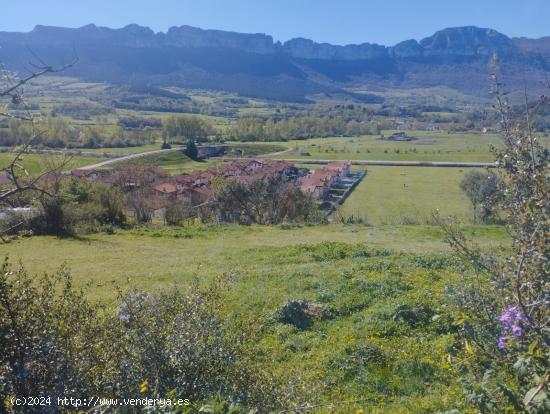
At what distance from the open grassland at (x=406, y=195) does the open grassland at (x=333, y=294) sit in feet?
77.5

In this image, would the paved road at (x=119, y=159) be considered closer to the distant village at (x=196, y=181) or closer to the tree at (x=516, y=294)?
the distant village at (x=196, y=181)

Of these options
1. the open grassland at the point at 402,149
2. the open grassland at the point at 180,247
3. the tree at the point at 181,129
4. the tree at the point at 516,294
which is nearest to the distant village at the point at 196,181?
the open grassland at the point at 180,247

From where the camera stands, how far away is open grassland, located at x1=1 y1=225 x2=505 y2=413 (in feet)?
22.3

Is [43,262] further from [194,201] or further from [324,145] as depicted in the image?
[324,145]

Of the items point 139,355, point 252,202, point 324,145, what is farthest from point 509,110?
point 324,145

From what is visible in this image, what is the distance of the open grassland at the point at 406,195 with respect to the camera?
48.2 metres

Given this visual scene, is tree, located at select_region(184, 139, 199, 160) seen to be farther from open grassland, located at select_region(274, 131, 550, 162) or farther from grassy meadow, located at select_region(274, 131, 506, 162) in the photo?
grassy meadow, located at select_region(274, 131, 506, 162)

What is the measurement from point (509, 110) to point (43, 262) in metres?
16.7

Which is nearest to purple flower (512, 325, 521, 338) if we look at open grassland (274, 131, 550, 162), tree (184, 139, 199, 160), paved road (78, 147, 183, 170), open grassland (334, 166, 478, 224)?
A: open grassland (334, 166, 478, 224)

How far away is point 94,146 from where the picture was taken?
9225cm

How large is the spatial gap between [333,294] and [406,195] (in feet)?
169

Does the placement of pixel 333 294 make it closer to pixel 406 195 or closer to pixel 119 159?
pixel 406 195

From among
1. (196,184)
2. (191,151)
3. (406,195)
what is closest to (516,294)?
(196,184)

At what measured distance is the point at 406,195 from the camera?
59.9 meters
